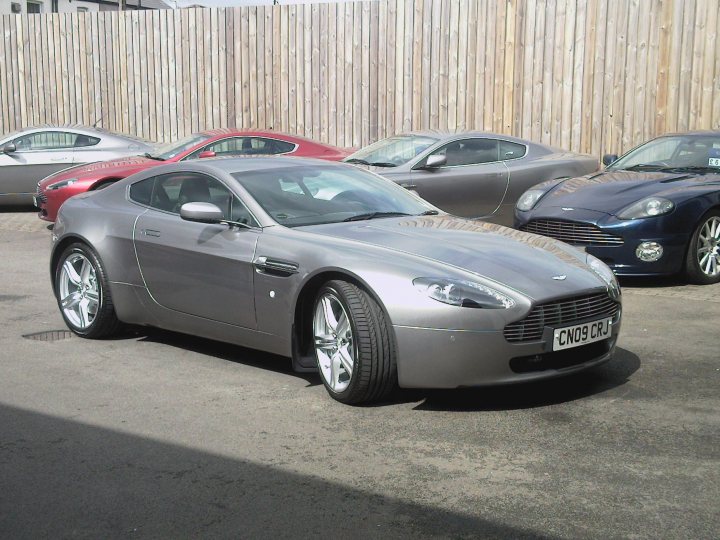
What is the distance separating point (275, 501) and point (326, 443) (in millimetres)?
793

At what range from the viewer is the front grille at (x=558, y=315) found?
5.40 metres

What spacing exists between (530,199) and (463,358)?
5.26 metres

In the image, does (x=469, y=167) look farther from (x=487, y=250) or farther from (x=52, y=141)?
(x=52, y=141)

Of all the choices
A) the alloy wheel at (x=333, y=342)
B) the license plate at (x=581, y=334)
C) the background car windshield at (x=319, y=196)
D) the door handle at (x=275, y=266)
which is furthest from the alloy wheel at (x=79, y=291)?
the license plate at (x=581, y=334)

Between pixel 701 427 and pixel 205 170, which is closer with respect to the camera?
pixel 701 427

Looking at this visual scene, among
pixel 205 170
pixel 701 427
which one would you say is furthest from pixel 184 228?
pixel 701 427

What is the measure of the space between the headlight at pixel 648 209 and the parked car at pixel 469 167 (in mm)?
3016

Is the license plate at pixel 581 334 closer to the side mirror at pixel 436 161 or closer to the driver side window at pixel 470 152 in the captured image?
the side mirror at pixel 436 161

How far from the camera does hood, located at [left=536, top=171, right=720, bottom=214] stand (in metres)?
9.52

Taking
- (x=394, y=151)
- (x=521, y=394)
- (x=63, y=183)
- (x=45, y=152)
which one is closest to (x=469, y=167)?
(x=394, y=151)

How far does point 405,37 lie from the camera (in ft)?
55.6

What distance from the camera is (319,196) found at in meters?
6.78

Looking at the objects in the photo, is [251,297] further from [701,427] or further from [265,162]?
[701,427]

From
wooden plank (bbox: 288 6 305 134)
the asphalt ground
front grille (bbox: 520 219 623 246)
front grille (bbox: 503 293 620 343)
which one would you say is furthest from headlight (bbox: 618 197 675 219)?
wooden plank (bbox: 288 6 305 134)
